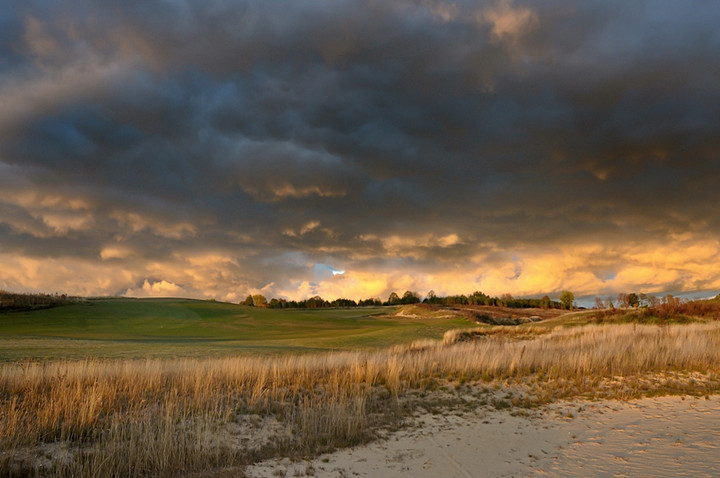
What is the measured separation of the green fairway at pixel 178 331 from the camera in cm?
2570

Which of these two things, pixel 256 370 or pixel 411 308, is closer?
pixel 256 370

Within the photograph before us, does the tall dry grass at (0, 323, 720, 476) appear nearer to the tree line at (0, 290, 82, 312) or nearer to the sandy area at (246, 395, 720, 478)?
the sandy area at (246, 395, 720, 478)

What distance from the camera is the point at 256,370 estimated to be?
575 inches

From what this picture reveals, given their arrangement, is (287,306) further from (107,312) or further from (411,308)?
(107,312)

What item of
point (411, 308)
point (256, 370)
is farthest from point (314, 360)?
point (411, 308)

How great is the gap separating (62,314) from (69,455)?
59.6m

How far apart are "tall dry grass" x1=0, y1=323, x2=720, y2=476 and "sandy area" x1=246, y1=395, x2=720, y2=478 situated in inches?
36.5

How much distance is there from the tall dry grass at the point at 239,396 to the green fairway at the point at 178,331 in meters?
10.0

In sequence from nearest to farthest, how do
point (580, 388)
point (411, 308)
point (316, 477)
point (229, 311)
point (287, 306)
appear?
1. point (316, 477)
2. point (580, 388)
3. point (229, 311)
4. point (411, 308)
5. point (287, 306)

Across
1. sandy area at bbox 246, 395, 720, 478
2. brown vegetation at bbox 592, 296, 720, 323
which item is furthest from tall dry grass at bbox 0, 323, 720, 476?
brown vegetation at bbox 592, 296, 720, 323

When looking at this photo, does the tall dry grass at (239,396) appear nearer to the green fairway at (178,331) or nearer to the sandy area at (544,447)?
the sandy area at (544,447)

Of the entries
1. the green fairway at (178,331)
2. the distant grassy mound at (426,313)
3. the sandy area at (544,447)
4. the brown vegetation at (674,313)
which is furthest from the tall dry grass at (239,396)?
the distant grassy mound at (426,313)

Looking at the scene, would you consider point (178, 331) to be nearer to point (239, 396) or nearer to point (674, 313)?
point (239, 396)

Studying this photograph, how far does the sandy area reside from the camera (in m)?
8.28
